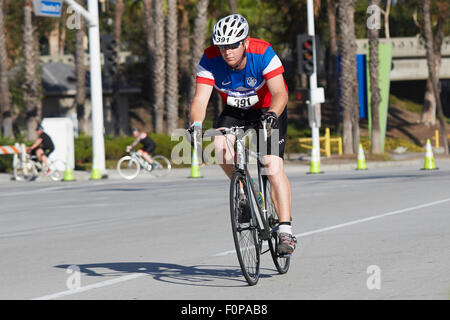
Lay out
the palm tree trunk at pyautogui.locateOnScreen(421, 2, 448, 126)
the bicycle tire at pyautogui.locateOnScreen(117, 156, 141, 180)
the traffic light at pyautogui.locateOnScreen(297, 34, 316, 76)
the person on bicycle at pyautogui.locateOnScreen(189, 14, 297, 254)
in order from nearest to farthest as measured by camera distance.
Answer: the person on bicycle at pyautogui.locateOnScreen(189, 14, 297, 254) → the bicycle tire at pyautogui.locateOnScreen(117, 156, 141, 180) → the traffic light at pyautogui.locateOnScreen(297, 34, 316, 76) → the palm tree trunk at pyautogui.locateOnScreen(421, 2, 448, 126)

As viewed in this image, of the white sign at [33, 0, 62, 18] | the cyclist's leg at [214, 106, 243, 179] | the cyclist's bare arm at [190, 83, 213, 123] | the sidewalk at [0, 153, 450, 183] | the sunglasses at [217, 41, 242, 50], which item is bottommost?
the sidewalk at [0, 153, 450, 183]

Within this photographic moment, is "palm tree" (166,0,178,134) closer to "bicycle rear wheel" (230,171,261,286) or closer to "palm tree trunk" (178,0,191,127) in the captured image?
"palm tree trunk" (178,0,191,127)

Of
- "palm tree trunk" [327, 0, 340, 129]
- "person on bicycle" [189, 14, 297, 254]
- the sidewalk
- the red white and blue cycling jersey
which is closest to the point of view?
"person on bicycle" [189, 14, 297, 254]

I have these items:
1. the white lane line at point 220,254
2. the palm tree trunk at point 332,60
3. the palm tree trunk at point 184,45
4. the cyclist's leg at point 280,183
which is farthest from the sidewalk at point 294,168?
the cyclist's leg at point 280,183

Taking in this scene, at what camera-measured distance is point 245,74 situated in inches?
297

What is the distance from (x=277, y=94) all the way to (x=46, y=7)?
19256 millimetres

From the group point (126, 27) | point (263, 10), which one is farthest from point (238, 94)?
point (126, 27)

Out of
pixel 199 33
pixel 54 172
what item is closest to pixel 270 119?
pixel 54 172

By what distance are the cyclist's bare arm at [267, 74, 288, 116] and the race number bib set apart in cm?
21

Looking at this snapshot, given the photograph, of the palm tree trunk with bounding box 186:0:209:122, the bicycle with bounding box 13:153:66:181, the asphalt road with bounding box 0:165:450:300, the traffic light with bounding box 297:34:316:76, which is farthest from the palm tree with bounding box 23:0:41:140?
the asphalt road with bounding box 0:165:450:300

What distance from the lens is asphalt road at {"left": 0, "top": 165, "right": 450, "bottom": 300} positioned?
726cm

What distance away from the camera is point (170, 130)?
37.7 meters
